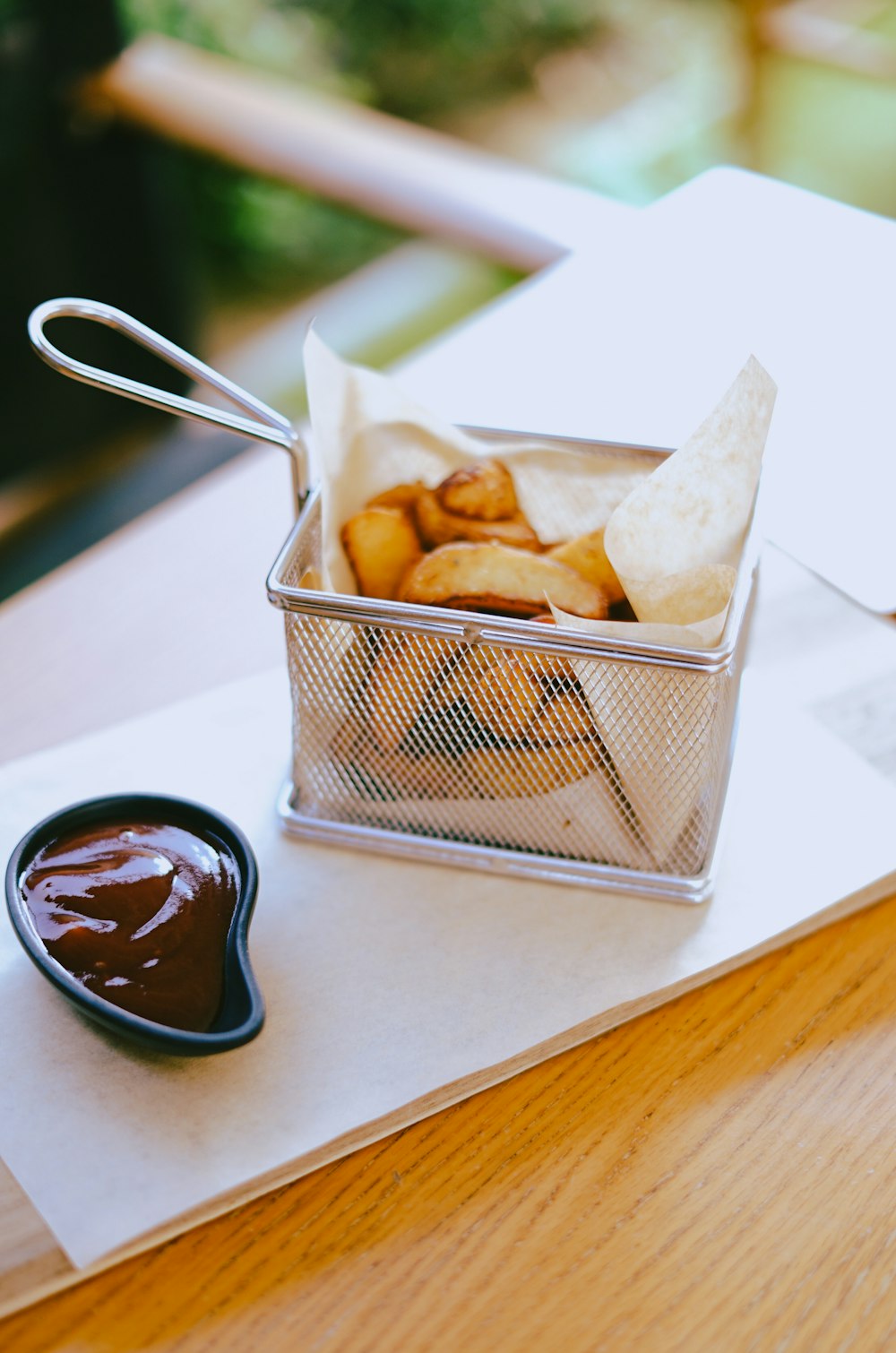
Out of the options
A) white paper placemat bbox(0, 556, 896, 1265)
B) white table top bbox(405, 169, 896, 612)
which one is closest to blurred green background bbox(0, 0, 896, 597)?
white table top bbox(405, 169, 896, 612)

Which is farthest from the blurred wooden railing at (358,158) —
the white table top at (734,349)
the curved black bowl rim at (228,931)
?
the curved black bowl rim at (228,931)

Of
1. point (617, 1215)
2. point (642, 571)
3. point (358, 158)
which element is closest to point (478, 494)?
point (642, 571)

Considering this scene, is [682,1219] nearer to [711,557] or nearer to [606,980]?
[606,980]

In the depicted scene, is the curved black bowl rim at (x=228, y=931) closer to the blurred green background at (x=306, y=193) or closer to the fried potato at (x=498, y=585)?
the fried potato at (x=498, y=585)

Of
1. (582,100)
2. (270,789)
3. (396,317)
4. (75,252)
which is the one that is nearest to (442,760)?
(270,789)

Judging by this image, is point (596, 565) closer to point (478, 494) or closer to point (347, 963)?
point (478, 494)

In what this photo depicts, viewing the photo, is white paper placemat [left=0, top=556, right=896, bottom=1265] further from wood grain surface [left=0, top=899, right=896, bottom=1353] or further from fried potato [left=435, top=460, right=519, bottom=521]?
fried potato [left=435, top=460, right=519, bottom=521]
